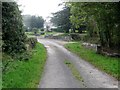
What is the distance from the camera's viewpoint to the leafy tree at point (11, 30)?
18.9 metres

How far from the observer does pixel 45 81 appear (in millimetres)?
11914

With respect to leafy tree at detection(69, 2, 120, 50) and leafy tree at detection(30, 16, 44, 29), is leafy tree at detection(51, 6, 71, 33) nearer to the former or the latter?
leafy tree at detection(30, 16, 44, 29)

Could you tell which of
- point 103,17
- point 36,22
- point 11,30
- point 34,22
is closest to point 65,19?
point 34,22

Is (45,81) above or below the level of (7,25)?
below

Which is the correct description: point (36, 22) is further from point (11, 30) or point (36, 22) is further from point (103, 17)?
point (11, 30)

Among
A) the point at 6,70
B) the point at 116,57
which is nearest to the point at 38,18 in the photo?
the point at 116,57

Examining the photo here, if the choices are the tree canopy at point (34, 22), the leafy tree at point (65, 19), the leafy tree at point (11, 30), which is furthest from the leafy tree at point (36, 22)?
the leafy tree at point (11, 30)

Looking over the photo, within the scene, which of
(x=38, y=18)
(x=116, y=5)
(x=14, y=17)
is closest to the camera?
(x=116, y=5)

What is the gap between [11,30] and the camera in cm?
2006

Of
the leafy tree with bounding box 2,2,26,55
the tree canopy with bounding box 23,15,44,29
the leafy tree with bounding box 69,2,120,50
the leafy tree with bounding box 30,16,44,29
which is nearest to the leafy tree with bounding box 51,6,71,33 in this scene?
the tree canopy with bounding box 23,15,44,29

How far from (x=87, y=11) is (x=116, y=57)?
14.4 ft

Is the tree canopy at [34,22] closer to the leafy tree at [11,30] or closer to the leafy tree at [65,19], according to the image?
the leafy tree at [65,19]

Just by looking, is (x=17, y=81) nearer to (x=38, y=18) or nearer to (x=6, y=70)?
(x=6, y=70)

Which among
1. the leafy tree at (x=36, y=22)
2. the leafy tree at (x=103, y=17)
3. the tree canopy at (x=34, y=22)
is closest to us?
the leafy tree at (x=103, y=17)
